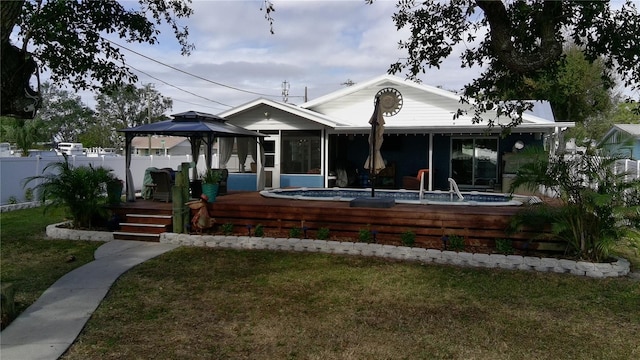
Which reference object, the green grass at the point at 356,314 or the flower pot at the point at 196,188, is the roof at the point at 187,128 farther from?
the green grass at the point at 356,314

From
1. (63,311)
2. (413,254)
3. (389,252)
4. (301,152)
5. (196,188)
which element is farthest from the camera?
(301,152)

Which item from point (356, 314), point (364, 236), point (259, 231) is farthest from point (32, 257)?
point (356, 314)

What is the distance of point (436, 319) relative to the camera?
4.84 m

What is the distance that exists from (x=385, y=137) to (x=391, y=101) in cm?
149

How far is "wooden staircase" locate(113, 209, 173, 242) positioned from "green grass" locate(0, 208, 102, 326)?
0.57 metres

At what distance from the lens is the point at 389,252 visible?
7453 mm

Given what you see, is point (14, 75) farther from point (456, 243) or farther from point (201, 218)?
point (456, 243)

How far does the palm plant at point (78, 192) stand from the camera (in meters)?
8.91

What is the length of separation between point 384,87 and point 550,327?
1136 centimetres

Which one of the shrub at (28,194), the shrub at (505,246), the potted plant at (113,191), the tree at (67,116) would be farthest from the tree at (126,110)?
the shrub at (505,246)

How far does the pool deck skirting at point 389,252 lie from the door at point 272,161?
6469 millimetres

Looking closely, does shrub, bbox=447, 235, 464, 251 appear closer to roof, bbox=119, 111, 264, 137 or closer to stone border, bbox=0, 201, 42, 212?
roof, bbox=119, 111, 264, 137

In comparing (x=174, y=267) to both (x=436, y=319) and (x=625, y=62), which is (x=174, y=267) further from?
(x=625, y=62)

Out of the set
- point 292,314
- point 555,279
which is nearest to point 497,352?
point 292,314
